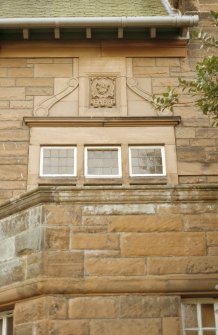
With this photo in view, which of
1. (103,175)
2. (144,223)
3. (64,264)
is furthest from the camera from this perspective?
(103,175)

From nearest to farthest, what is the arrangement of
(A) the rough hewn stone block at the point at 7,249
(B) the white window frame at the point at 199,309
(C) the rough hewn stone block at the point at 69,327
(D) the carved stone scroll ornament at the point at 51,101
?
(C) the rough hewn stone block at the point at 69,327
(B) the white window frame at the point at 199,309
(A) the rough hewn stone block at the point at 7,249
(D) the carved stone scroll ornament at the point at 51,101

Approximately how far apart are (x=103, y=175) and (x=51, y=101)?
1.76 meters

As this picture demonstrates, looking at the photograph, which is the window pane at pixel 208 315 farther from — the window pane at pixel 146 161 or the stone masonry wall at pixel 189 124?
the window pane at pixel 146 161

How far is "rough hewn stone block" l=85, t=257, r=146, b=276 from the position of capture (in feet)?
19.4

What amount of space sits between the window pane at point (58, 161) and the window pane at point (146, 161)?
1.13 m

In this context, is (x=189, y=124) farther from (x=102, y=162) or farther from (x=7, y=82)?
(x=7, y=82)

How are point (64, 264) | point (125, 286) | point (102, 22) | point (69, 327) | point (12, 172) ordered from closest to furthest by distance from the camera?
1. point (69, 327)
2. point (125, 286)
3. point (64, 264)
4. point (12, 172)
5. point (102, 22)

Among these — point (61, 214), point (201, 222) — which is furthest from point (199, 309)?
point (61, 214)

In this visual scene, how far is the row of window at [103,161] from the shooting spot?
9914 millimetres

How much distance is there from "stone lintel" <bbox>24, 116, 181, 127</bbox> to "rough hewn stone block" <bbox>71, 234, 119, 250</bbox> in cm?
Result: 431

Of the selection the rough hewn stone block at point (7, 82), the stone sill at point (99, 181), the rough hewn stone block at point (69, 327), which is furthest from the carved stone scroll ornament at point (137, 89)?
the rough hewn stone block at point (69, 327)

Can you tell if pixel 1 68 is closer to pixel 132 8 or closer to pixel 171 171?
pixel 132 8

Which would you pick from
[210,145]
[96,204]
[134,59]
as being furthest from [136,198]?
[134,59]

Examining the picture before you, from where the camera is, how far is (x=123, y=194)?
6316 mm
